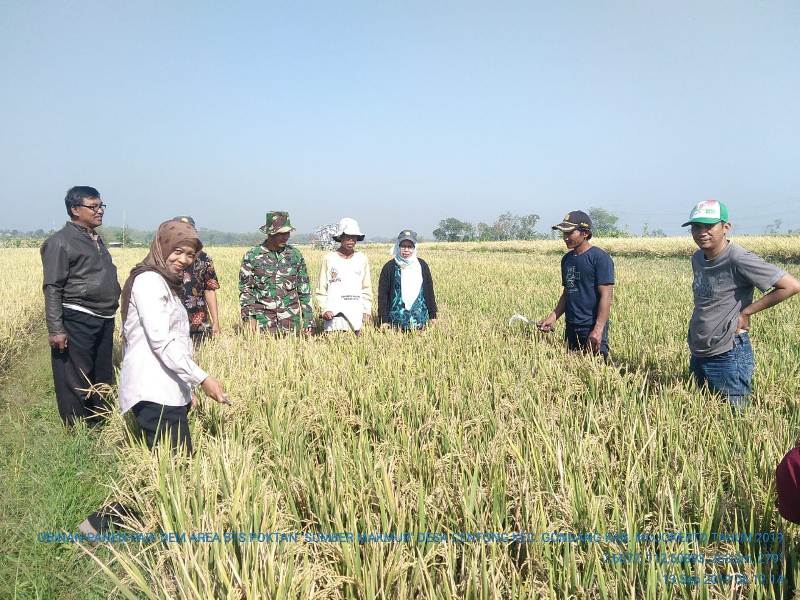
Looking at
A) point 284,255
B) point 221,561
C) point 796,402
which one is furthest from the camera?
point 284,255

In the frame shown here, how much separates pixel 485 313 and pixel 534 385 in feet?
17.5

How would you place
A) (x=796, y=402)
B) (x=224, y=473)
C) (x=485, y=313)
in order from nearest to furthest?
(x=224, y=473), (x=796, y=402), (x=485, y=313)

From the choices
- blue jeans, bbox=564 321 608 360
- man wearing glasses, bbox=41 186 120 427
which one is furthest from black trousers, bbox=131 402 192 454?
blue jeans, bbox=564 321 608 360

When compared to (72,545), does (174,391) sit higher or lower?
higher

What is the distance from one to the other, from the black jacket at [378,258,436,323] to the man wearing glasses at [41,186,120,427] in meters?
2.56

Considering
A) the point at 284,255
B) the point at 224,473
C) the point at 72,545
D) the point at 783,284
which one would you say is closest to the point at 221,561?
the point at 224,473

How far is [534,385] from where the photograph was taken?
3270 mm

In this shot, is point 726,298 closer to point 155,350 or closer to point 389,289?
point 389,289

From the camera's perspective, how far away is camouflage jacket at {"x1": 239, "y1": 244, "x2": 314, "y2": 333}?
476cm

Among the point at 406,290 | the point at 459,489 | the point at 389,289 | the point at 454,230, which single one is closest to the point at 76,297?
the point at 389,289

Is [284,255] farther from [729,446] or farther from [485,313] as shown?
[485,313]

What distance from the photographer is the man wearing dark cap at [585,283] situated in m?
3.84

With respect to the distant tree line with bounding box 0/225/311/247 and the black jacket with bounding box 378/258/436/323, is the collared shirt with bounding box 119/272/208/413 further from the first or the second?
the distant tree line with bounding box 0/225/311/247

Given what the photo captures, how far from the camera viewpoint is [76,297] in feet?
12.4
